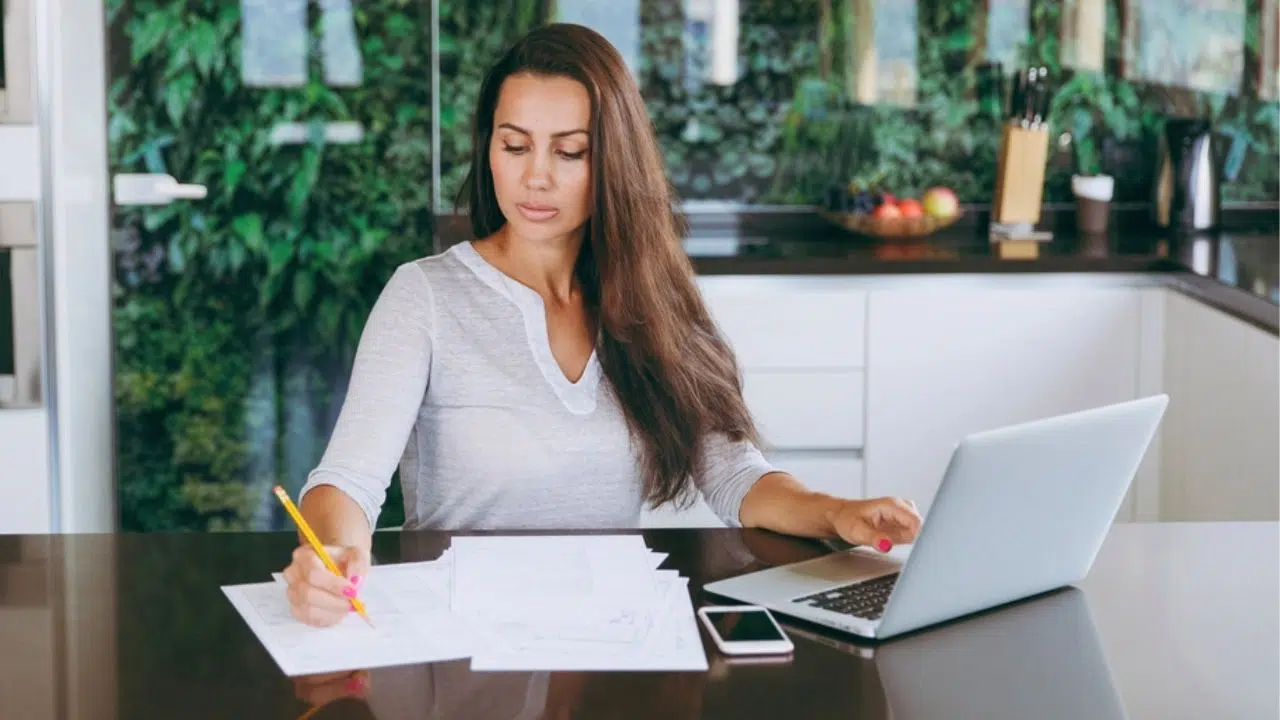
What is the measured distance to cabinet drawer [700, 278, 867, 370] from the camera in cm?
354

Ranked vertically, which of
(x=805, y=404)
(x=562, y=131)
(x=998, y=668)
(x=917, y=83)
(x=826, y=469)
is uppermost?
(x=917, y=83)

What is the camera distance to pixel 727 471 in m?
2.10

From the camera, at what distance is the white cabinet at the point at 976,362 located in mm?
3570

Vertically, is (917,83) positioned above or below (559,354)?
above

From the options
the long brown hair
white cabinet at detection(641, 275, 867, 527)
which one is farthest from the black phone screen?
white cabinet at detection(641, 275, 867, 527)

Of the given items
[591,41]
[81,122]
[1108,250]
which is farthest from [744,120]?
[591,41]

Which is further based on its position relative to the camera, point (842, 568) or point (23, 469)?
point (23, 469)

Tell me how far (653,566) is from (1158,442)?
2.24m

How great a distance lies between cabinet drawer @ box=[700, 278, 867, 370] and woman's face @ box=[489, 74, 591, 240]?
1.43 metres

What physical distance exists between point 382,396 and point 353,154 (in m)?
1.90

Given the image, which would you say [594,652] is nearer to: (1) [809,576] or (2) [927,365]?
(1) [809,576]

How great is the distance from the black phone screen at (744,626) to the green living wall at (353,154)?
2.44 metres

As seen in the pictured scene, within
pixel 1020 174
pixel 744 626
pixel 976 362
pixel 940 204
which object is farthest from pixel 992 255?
pixel 744 626

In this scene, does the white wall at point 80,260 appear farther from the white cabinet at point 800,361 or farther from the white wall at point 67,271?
the white cabinet at point 800,361
